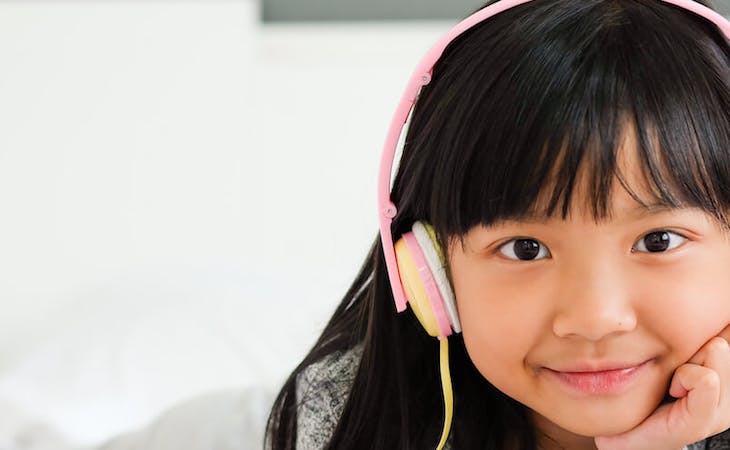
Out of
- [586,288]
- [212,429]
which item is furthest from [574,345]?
[212,429]

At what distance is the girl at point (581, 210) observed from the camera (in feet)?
2.81

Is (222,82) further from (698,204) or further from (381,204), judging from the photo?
(698,204)

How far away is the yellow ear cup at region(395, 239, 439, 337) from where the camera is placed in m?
0.95

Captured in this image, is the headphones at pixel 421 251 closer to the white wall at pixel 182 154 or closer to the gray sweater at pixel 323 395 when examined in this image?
the gray sweater at pixel 323 395

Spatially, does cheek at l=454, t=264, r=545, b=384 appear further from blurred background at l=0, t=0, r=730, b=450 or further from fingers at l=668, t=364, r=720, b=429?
blurred background at l=0, t=0, r=730, b=450

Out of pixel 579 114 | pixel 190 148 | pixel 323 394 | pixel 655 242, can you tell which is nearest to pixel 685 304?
pixel 655 242

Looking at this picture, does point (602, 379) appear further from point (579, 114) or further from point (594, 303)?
point (579, 114)

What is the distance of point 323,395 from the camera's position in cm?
117

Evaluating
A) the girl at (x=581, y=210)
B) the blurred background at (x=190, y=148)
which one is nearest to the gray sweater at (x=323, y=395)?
the girl at (x=581, y=210)

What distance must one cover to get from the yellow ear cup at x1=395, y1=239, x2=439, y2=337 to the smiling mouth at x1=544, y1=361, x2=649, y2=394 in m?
0.11

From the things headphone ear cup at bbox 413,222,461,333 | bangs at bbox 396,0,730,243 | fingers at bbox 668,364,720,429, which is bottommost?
fingers at bbox 668,364,720,429

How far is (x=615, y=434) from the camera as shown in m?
0.96

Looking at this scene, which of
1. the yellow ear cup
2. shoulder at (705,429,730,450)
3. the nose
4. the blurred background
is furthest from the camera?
the blurred background

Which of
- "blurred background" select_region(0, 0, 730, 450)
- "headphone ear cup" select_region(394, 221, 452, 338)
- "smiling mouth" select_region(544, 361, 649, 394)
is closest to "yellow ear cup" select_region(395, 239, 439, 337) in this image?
"headphone ear cup" select_region(394, 221, 452, 338)
